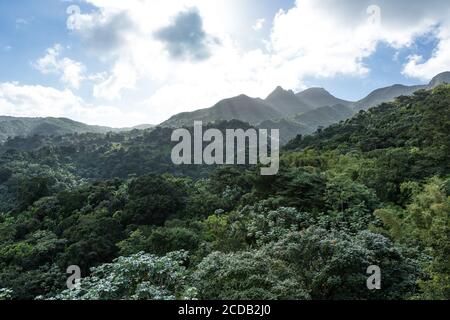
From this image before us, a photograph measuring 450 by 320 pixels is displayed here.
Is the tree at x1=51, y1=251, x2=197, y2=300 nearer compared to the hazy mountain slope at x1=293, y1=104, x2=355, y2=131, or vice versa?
the tree at x1=51, y1=251, x2=197, y2=300

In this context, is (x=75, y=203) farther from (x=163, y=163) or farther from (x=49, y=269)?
(x=163, y=163)

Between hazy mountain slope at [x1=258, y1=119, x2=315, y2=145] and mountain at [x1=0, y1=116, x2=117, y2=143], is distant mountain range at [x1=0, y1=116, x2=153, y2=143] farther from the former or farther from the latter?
hazy mountain slope at [x1=258, y1=119, x2=315, y2=145]

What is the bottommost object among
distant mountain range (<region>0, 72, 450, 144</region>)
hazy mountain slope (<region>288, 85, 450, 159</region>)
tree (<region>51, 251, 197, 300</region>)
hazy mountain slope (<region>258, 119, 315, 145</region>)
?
tree (<region>51, 251, 197, 300</region>)

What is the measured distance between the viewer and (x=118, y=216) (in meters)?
21.7

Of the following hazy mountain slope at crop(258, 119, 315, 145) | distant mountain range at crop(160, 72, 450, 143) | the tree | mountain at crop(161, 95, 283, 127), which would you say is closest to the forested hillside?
the tree

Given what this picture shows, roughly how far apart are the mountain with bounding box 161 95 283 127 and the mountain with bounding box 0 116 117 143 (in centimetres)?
4235

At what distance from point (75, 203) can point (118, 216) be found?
691 centimetres

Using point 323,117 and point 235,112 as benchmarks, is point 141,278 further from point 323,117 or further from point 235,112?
point 323,117

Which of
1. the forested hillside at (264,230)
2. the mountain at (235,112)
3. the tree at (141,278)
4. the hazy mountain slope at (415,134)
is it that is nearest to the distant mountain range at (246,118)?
the mountain at (235,112)

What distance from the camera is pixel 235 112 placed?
6437 inches

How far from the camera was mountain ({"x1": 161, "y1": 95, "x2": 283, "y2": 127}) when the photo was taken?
143250 millimetres

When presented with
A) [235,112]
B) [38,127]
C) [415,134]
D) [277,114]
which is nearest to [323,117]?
[277,114]

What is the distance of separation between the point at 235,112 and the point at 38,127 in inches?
3128
